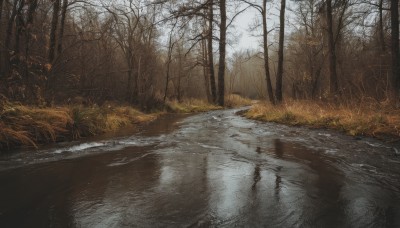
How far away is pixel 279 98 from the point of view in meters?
14.1

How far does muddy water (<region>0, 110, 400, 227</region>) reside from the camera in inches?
109

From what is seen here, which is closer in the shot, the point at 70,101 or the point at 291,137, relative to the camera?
the point at 291,137

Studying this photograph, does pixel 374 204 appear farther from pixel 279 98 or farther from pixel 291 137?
pixel 279 98

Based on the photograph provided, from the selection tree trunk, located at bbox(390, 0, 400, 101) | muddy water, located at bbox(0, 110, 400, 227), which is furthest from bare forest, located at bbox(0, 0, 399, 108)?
muddy water, located at bbox(0, 110, 400, 227)

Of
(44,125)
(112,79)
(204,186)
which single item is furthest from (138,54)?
(204,186)

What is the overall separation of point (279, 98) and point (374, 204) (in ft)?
37.2

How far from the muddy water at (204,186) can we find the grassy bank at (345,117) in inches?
28.3

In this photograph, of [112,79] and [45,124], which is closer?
[45,124]

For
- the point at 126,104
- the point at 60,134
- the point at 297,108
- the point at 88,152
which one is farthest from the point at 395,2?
the point at 126,104

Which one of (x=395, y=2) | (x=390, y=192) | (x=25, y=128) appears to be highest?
(x=395, y=2)

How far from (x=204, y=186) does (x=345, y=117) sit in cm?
600

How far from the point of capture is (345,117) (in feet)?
27.0

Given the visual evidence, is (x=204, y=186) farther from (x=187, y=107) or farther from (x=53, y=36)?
(x=187, y=107)

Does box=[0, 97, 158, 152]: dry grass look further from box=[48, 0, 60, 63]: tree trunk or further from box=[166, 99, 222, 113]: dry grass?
box=[166, 99, 222, 113]: dry grass
